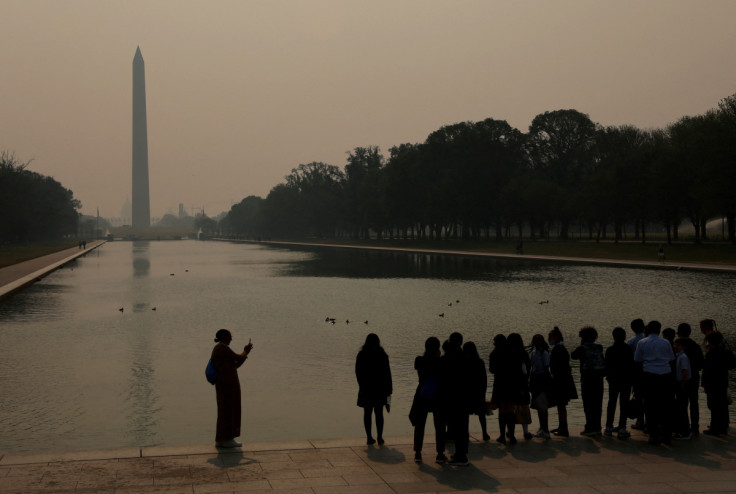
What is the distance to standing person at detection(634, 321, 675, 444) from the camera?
33.3 feet

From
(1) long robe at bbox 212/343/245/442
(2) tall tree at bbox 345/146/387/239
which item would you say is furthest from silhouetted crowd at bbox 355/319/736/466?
(2) tall tree at bbox 345/146/387/239

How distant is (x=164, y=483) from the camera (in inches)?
328

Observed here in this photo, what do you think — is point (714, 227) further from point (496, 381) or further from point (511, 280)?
point (496, 381)

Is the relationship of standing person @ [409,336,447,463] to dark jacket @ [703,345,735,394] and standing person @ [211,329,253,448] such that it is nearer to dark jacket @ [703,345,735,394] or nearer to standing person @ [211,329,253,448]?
standing person @ [211,329,253,448]

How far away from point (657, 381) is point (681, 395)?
57 cm

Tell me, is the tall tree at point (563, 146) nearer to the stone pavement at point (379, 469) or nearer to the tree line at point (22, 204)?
the tree line at point (22, 204)

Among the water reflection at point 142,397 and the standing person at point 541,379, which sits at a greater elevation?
the standing person at point 541,379

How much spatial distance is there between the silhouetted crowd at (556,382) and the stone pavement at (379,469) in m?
0.35

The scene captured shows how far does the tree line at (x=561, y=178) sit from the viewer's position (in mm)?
69562

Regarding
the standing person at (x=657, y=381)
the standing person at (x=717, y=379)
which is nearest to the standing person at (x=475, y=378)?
the standing person at (x=657, y=381)

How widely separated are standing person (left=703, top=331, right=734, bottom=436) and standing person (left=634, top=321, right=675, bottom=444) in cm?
76

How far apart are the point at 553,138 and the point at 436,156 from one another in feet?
55.9

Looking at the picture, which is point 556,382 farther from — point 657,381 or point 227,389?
point 227,389

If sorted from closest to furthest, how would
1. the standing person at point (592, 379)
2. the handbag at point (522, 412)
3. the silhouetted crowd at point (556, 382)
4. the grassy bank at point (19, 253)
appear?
A: the silhouetted crowd at point (556, 382)
the handbag at point (522, 412)
the standing person at point (592, 379)
the grassy bank at point (19, 253)
